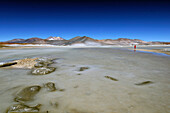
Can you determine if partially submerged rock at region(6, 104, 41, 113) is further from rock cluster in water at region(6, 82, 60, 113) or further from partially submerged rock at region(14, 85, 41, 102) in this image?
partially submerged rock at region(14, 85, 41, 102)

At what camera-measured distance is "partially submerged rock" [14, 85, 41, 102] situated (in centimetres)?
231

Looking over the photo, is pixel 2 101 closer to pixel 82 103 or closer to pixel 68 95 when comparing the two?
pixel 68 95

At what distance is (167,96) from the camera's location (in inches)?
94.8

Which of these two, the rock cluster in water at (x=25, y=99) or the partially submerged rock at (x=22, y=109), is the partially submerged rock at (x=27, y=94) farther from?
the partially submerged rock at (x=22, y=109)

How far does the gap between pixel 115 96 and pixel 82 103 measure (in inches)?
33.9

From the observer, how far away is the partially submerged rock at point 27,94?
231cm

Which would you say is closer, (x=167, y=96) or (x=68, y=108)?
(x=68, y=108)

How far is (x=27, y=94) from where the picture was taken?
251 centimetres

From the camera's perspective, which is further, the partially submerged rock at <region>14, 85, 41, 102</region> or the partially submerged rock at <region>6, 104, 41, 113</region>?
the partially submerged rock at <region>14, 85, 41, 102</region>

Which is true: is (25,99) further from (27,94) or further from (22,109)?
(22,109)

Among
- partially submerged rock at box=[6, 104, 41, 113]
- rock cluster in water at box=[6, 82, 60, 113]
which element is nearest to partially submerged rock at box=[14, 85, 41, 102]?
rock cluster in water at box=[6, 82, 60, 113]

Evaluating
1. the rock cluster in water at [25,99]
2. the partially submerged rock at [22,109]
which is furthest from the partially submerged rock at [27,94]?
the partially submerged rock at [22,109]

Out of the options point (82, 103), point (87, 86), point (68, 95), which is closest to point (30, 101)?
point (68, 95)

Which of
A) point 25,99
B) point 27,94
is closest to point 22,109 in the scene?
point 25,99
